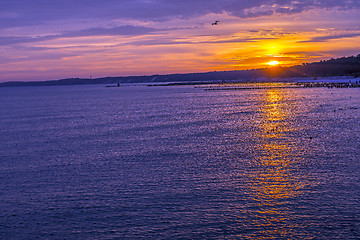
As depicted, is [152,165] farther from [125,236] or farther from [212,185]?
[125,236]

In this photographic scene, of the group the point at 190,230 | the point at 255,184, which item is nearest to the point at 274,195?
the point at 255,184

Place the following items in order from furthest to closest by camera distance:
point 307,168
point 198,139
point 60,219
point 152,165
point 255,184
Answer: point 198,139 < point 152,165 < point 307,168 < point 255,184 < point 60,219

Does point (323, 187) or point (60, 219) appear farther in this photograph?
point (323, 187)

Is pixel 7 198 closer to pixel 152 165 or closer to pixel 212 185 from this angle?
pixel 152 165

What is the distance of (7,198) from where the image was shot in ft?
57.5

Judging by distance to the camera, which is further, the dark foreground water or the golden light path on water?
the dark foreground water

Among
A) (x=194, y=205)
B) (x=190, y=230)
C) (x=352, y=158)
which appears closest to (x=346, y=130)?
(x=352, y=158)

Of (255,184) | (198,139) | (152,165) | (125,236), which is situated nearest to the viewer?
(125,236)

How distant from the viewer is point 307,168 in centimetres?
2111

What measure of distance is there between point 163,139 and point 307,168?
1429cm

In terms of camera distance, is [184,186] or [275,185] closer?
[275,185]

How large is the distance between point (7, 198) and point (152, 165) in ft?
28.8

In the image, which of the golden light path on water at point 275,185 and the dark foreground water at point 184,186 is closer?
the golden light path on water at point 275,185

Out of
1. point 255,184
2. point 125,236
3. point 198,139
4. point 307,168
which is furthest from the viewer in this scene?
point 198,139
